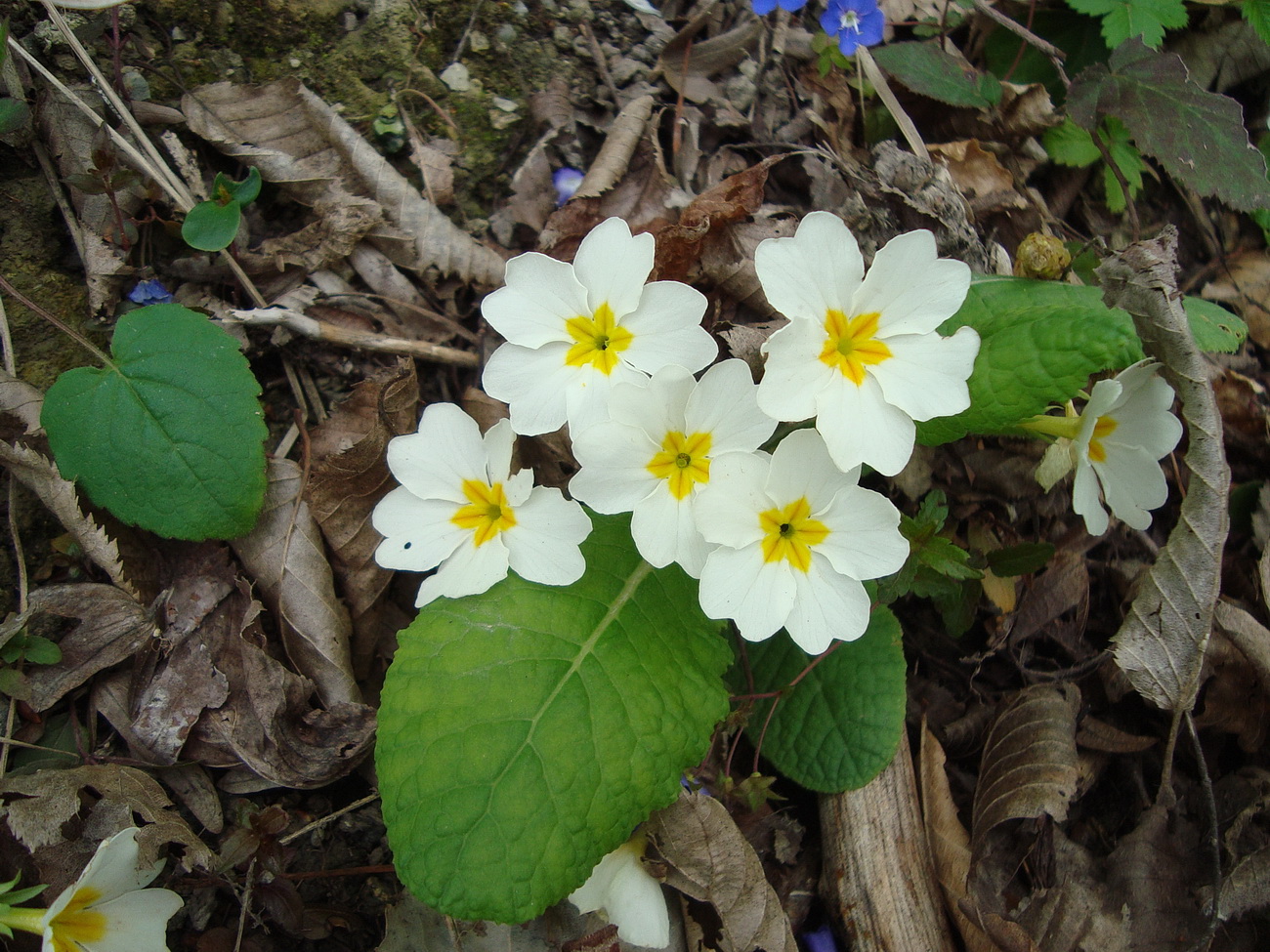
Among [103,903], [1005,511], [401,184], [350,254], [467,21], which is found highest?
[467,21]

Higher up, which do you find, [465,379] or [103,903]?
[465,379]

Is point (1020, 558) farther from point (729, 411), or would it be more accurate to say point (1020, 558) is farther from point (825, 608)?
point (729, 411)

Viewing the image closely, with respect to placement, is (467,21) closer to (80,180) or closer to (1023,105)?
(80,180)

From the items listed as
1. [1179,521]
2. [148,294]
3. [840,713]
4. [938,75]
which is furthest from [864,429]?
[148,294]

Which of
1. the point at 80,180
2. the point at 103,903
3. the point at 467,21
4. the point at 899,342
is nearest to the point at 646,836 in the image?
the point at 103,903

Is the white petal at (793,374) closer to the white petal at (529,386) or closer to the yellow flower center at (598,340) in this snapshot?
the yellow flower center at (598,340)

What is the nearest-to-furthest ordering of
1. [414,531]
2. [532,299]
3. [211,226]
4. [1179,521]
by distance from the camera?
[532,299] → [414,531] → [1179,521] → [211,226]
